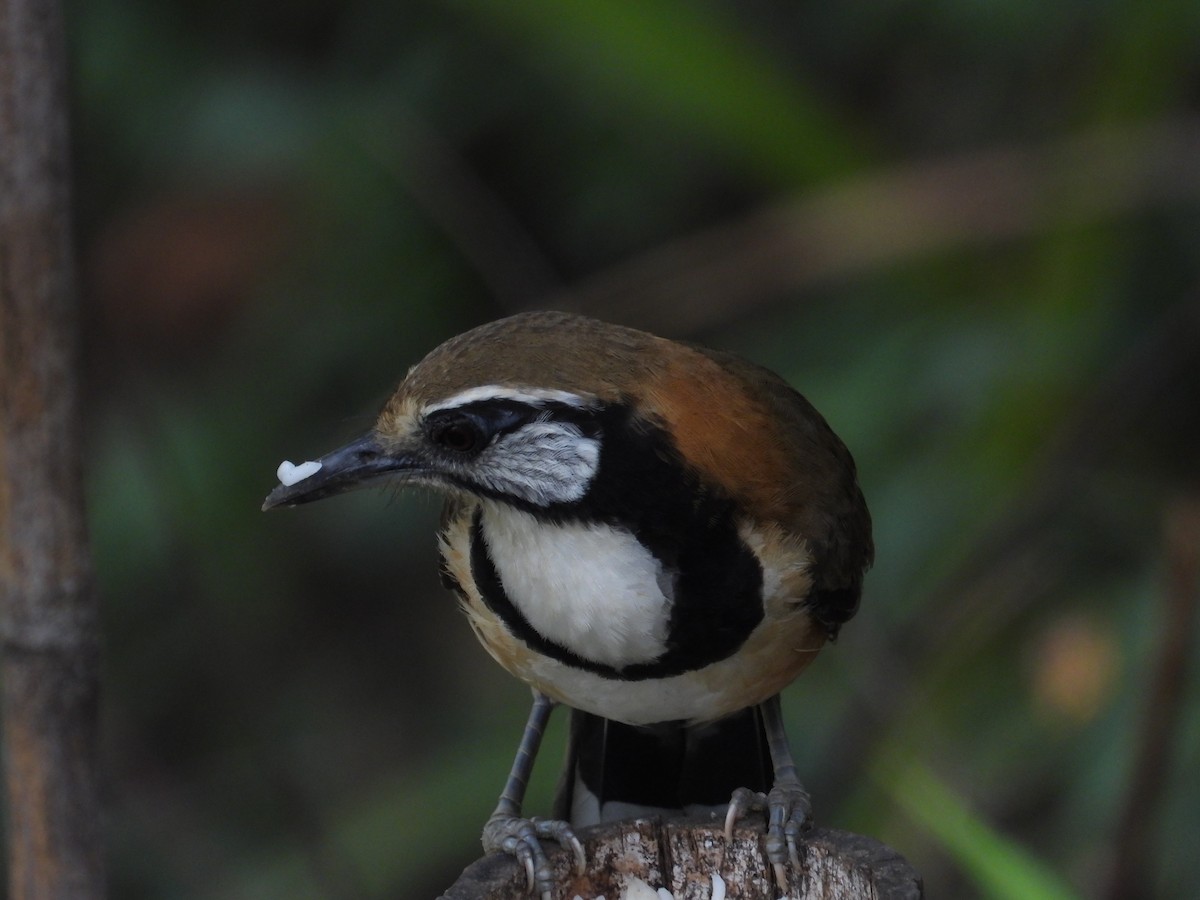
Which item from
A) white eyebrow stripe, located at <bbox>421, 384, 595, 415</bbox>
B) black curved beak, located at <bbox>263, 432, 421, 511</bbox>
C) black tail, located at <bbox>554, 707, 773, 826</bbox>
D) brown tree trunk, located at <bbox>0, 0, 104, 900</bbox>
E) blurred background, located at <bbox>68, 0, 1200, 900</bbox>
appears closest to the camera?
brown tree trunk, located at <bbox>0, 0, 104, 900</bbox>

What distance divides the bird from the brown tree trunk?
547mm

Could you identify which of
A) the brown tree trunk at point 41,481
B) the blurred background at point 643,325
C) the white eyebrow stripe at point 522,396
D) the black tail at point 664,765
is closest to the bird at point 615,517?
the white eyebrow stripe at point 522,396

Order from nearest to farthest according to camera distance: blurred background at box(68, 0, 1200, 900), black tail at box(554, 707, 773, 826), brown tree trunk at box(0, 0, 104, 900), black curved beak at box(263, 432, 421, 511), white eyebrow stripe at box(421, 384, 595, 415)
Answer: brown tree trunk at box(0, 0, 104, 900)
white eyebrow stripe at box(421, 384, 595, 415)
black curved beak at box(263, 432, 421, 511)
black tail at box(554, 707, 773, 826)
blurred background at box(68, 0, 1200, 900)

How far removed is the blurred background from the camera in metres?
4.05

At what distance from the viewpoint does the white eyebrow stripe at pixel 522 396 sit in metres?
2.22

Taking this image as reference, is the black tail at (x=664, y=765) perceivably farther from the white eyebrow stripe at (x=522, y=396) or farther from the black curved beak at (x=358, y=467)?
the white eyebrow stripe at (x=522, y=396)

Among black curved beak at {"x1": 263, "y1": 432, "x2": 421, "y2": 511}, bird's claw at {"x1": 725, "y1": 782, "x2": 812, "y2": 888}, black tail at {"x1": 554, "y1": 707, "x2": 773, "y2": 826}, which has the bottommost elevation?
bird's claw at {"x1": 725, "y1": 782, "x2": 812, "y2": 888}

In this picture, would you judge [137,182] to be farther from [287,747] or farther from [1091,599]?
[1091,599]

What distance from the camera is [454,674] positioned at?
228 inches

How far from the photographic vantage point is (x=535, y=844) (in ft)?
7.50

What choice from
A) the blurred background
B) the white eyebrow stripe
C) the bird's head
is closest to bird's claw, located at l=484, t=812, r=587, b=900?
the bird's head

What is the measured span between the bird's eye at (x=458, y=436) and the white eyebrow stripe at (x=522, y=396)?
50mm

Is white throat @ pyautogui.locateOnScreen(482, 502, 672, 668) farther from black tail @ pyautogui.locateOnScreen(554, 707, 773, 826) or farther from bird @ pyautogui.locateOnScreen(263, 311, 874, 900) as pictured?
black tail @ pyautogui.locateOnScreen(554, 707, 773, 826)

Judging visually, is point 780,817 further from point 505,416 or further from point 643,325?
point 643,325
